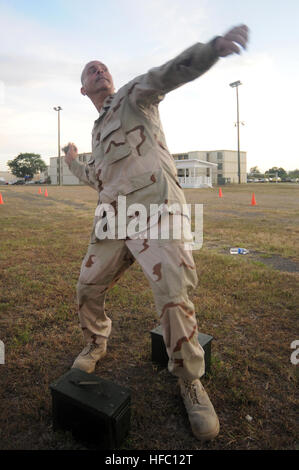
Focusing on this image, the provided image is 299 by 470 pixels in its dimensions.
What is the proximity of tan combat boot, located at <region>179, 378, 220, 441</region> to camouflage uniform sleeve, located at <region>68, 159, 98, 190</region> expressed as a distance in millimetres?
1564

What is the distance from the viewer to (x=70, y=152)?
273 centimetres

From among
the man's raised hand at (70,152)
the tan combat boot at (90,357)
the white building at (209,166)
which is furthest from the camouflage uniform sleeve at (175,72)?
the white building at (209,166)

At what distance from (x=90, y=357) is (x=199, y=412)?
99 cm

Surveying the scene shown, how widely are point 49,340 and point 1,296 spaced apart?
1488 millimetres

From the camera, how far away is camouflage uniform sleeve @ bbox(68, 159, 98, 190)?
8.06 feet

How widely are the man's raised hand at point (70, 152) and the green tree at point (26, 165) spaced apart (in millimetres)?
93257

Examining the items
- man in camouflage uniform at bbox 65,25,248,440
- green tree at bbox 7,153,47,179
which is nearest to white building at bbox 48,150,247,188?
green tree at bbox 7,153,47,179

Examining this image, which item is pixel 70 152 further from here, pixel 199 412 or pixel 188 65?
pixel 199 412

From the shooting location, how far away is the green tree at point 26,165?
3474 inches

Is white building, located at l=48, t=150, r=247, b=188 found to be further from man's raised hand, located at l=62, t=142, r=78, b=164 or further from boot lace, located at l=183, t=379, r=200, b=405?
boot lace, located at l=183, t=379, r=200, b=405

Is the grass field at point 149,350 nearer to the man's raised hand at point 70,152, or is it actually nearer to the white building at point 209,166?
the man's raised hand at point 70,152

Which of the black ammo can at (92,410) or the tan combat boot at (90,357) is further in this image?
the tan combat boot at (90,357)

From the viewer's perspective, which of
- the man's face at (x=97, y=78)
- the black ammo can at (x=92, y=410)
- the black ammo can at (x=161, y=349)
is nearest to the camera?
the black ammo can at (x=92, y=410)
